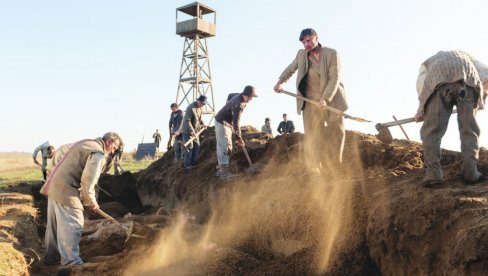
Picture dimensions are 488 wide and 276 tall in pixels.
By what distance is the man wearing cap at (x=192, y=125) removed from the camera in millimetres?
10898

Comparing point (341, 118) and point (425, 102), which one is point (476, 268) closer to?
point (425, 102)

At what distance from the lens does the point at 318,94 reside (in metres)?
6.11

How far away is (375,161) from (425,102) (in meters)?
2.13

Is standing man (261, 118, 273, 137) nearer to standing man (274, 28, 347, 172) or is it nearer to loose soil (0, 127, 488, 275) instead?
loose soil (0, 127, 488, 275)

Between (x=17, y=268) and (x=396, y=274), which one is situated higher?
(x=396, y=274)

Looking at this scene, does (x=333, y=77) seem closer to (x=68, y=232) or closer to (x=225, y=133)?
(x=225, y=133)

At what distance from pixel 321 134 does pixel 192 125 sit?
557cm

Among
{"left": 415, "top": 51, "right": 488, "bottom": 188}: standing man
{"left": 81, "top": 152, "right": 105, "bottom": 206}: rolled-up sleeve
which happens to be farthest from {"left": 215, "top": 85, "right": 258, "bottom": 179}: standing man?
{"left": 415, "top": 51, "right": 488, "bottom": 188}: standing man

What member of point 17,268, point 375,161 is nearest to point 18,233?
point 17,268

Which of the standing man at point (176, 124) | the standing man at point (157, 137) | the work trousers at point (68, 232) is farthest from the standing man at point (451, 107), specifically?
the standing man at point (157, 137)

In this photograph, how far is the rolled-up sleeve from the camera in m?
5.53

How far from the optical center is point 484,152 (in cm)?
536

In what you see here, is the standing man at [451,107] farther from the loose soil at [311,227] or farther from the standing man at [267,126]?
the standing man at [267,126]

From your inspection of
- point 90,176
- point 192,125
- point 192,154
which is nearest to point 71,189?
point 90,176
